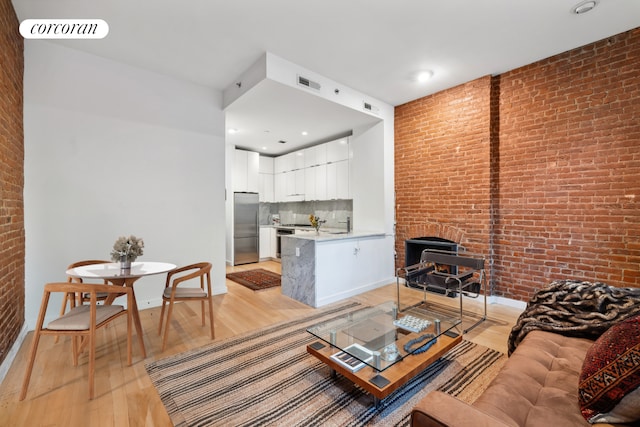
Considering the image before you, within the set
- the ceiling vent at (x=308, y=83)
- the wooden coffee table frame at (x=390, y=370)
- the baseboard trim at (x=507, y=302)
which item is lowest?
the baseboard trim at (x=507, y=302)

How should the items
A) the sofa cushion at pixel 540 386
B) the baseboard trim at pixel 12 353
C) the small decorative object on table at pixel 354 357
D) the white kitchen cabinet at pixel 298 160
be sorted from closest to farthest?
the sofa cushion at pixel 540 386 < the small decorative object on table at pixel 354 357 < the baseboard trim at pixel 12 353 < the white kitchen cabinet at pixel 298 160

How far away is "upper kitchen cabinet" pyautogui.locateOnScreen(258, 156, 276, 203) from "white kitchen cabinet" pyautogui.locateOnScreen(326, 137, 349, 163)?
2153 mm

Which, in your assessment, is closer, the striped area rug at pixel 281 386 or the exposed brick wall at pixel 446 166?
the striped area rug at pixel 281 386

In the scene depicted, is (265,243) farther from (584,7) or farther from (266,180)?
(584,7)

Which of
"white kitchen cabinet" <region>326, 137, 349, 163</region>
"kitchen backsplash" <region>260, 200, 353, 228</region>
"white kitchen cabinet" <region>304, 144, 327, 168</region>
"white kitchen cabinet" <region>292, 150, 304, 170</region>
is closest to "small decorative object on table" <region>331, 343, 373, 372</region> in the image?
"white kitchen cabinet" <region>326, 137, 349, 163</region>

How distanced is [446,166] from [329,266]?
222 centimetres

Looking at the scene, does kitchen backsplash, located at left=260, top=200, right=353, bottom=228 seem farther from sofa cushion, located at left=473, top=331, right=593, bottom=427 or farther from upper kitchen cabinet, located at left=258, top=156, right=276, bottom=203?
sofa cushion, located at left=473, top=331, right=593, bottom=427

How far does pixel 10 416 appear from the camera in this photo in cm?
167

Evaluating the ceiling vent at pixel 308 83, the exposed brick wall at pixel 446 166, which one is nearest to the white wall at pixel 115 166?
the ceiling vent at pixel 308 83

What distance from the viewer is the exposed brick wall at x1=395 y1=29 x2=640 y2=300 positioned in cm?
282

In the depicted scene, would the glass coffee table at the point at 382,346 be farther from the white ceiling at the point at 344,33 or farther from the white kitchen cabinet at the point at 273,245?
the white kitchen cabinet at the point at 273,245

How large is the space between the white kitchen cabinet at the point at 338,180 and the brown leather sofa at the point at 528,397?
4.07m

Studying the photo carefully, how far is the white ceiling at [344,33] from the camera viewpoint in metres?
2.44

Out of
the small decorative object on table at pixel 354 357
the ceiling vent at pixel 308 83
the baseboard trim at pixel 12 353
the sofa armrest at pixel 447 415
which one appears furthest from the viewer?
the ceiling vent at pixel 308 83
